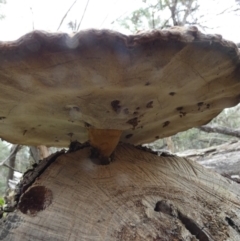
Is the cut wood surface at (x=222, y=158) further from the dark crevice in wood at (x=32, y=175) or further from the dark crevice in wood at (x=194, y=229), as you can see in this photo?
the dark crevice in wood at (x=32, y=175)

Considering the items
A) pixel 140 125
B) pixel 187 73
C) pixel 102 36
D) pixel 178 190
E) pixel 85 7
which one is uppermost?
pixel 102 36

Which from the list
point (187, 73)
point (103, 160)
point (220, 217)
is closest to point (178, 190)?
point (220, 217)

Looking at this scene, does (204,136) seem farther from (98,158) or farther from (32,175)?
(32,175)

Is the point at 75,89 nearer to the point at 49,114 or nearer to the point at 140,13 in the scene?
the point at 49,114

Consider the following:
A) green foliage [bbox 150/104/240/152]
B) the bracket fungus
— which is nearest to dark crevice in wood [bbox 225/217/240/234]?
the bracket fungus

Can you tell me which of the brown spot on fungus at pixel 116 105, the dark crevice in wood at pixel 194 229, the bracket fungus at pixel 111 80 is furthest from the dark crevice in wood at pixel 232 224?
the brown spot on fungus at pixel 116 105

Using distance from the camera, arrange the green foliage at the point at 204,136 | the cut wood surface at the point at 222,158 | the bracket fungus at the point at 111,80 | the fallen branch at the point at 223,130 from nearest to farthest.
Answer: the bracket fungus at the point at 111,80, the cut wood surface at the point at 222,158, the fallen branch at the point at 223,130, the green foliage at the point at 204,136

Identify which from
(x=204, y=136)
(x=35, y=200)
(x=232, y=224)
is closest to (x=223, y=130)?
(x=232, y=224)
